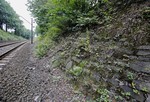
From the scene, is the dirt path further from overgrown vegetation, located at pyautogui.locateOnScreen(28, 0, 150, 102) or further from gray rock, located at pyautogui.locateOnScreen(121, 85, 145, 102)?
gray rock, located at pyautogui.locateOnScreen(121, 85, 145, 102)

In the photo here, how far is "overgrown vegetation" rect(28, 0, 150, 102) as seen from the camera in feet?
6.87

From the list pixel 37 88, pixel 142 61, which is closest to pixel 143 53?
pixel 142 61

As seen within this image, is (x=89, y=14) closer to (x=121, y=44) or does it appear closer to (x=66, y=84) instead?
(x=121, y=44)

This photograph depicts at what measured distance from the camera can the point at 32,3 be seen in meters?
11.3

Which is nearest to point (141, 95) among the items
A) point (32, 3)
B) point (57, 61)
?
point (57, 61)

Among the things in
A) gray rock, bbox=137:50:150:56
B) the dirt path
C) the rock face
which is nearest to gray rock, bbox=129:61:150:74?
the rock face

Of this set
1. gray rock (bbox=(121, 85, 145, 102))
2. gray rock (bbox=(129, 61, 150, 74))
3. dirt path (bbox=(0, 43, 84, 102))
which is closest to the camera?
gray rock (bbox=(121, 85, 145, 102))

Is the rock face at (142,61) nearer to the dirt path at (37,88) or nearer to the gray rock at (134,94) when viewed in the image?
the gray rock at (134,94)

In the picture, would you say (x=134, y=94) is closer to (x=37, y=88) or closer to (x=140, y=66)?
(x=140, y=66)

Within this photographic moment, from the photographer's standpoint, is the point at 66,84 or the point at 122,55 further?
the point at 66,84

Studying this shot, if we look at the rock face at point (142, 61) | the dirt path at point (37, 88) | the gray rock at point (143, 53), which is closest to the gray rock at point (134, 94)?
the rock face at point (142, 61)

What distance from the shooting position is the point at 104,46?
289 centimetres

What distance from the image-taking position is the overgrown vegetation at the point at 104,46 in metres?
2.09

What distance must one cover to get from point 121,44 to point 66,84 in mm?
1432
